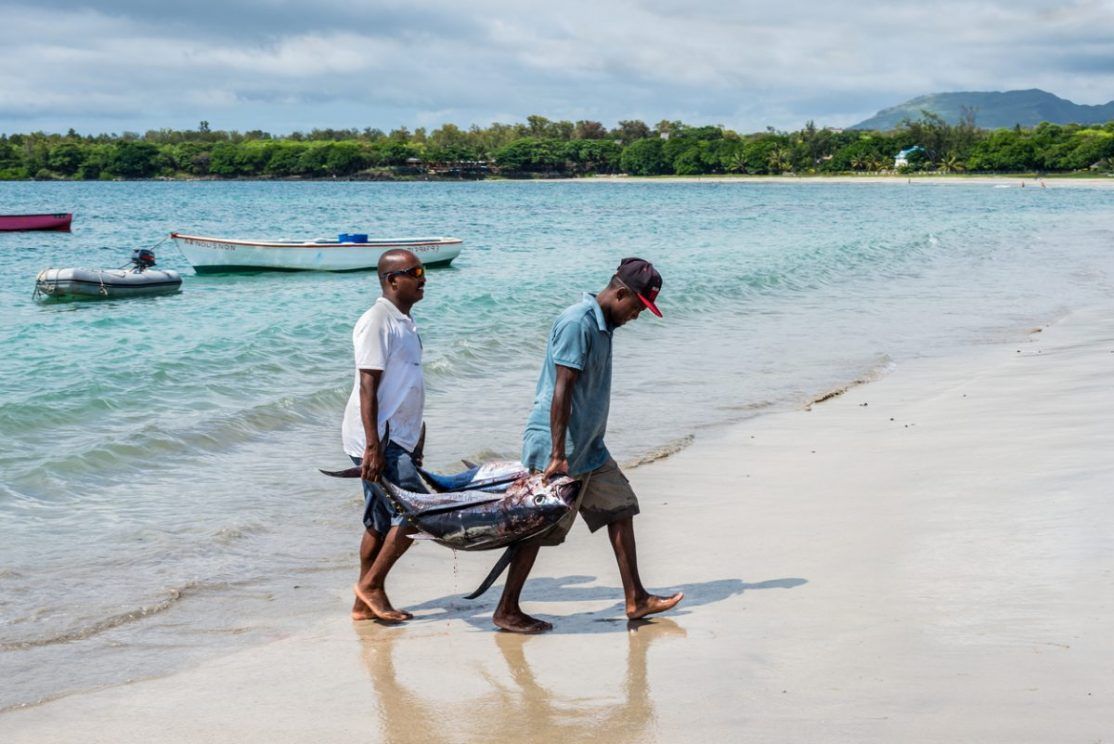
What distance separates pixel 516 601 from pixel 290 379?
924 cm

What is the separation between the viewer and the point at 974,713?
4.21 metres

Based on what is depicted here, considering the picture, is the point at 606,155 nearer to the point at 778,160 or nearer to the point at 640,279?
the point at 778,160

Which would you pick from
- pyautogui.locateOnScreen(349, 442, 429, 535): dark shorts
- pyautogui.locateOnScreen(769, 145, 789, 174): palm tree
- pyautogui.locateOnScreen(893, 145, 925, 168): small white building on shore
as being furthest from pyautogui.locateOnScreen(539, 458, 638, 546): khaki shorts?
pyautogui.locateOnScreen(769, 145, 789, 174): palm tree

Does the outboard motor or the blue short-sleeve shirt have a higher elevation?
the blue short-sleeve shirt

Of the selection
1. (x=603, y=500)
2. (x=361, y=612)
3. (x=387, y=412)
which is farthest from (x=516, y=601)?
(x=387, y=412)

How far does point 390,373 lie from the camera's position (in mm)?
5402

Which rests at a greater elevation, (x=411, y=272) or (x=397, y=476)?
(x=411, y=272)

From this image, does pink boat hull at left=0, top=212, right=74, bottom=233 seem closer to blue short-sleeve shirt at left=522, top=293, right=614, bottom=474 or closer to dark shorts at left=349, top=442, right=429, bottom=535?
dark shorts at left=349, top=442, right=429, bottom=535

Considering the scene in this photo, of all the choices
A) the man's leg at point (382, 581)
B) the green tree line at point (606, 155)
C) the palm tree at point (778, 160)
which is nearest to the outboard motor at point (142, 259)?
the man's leg at point (382, 581)

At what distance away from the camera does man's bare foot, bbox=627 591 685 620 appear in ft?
17.9

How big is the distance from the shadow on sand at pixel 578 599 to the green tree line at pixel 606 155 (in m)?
140

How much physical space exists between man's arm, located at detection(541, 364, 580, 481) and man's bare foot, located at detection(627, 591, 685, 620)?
774 millimetres

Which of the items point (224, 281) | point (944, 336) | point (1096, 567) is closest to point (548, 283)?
point (224, 281)

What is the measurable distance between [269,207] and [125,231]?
27.6 meters
